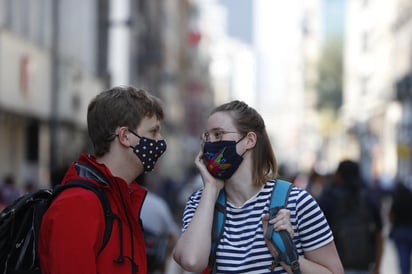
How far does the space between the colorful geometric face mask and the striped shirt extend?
0.16m

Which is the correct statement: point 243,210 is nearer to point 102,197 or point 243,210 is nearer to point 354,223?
point 102,197

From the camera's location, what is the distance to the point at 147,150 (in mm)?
4441

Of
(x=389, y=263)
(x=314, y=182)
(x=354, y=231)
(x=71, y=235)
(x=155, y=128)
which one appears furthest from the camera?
(x=389, y=263)

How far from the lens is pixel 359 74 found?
71875mm

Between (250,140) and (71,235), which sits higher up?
(250,140)

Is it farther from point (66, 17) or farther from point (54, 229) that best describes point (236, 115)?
point (66, 17)

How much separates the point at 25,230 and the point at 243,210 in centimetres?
97

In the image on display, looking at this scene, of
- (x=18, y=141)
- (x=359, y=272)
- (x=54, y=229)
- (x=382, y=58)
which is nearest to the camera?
(x=54, y=229)

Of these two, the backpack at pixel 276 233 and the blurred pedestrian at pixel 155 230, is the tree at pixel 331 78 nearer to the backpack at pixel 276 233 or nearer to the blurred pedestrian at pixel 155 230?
the blurred pedestrian at pixel 155 230

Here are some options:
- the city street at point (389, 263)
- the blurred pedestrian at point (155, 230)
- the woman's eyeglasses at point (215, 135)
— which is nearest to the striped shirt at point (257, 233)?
the woman's eyeglasses at point (215, 135)

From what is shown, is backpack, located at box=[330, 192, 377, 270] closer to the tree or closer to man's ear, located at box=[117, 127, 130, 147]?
man's ear, located at box=[117, 127, 130, 147]

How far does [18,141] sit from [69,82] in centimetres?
327

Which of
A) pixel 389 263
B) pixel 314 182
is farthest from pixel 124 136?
pixel 389 263

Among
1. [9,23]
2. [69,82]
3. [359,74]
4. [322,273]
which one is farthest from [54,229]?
[359,74]
